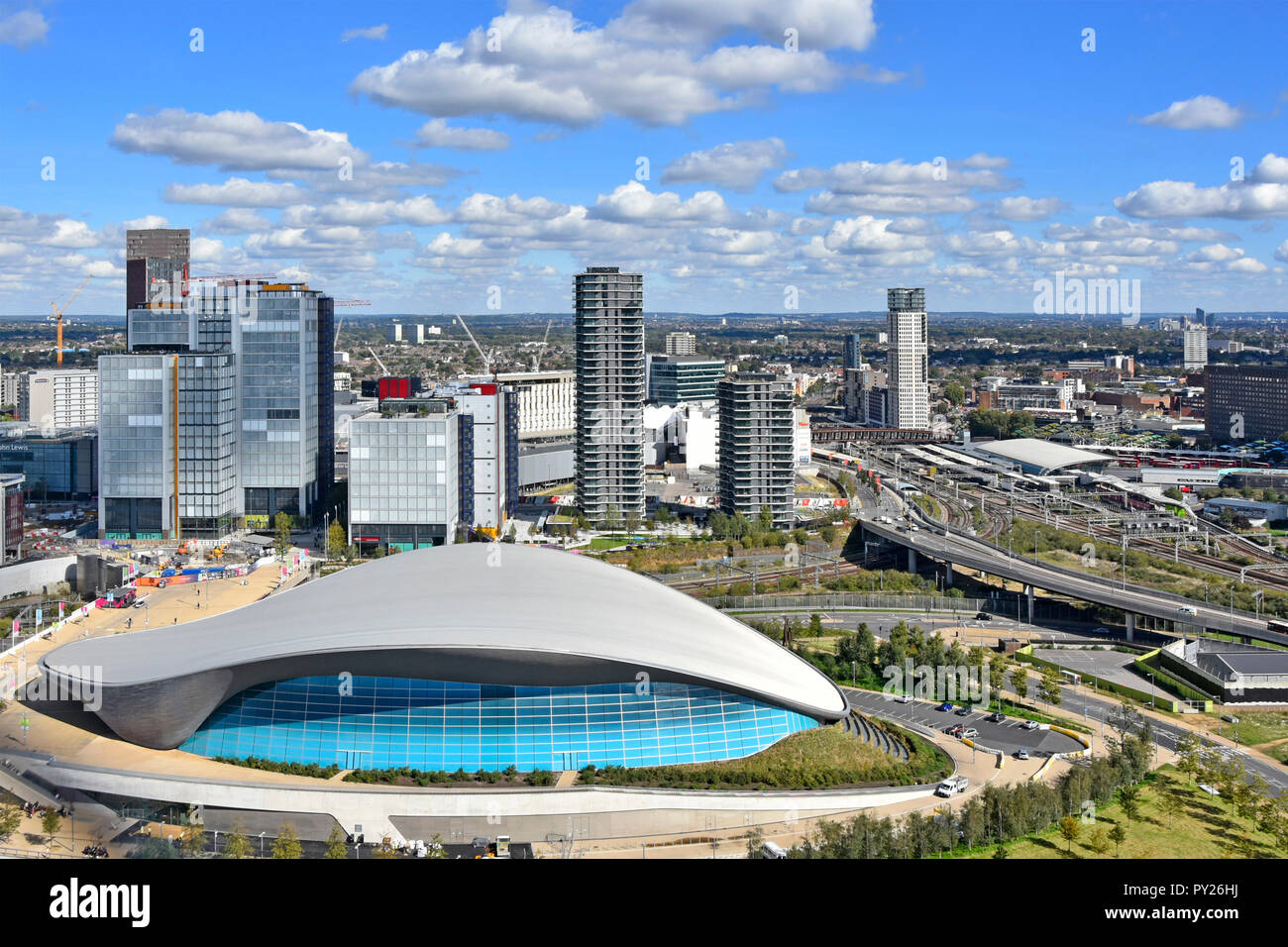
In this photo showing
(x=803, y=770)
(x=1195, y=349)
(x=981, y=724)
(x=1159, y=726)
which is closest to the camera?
(x=803, y=770)

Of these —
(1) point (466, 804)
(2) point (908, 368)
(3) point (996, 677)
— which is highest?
(2) point (908, 368)

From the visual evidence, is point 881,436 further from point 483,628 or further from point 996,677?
point 483,628

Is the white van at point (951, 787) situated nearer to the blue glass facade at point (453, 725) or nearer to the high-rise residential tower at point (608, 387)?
the blue glass facade at point (453, 725)

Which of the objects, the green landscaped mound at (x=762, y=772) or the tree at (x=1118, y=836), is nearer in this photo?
the tree at (x=1118, y=836)

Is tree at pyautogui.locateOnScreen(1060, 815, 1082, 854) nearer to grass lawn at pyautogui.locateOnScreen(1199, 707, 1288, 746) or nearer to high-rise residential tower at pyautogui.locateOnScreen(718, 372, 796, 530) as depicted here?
grass lawn at pyautogui.locateOnScreen(1199, 707, 1288, 746)

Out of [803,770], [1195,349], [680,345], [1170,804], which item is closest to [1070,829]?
[1170,804]

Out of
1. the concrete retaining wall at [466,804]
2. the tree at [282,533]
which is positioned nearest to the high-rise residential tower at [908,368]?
the tree at [282,533]
